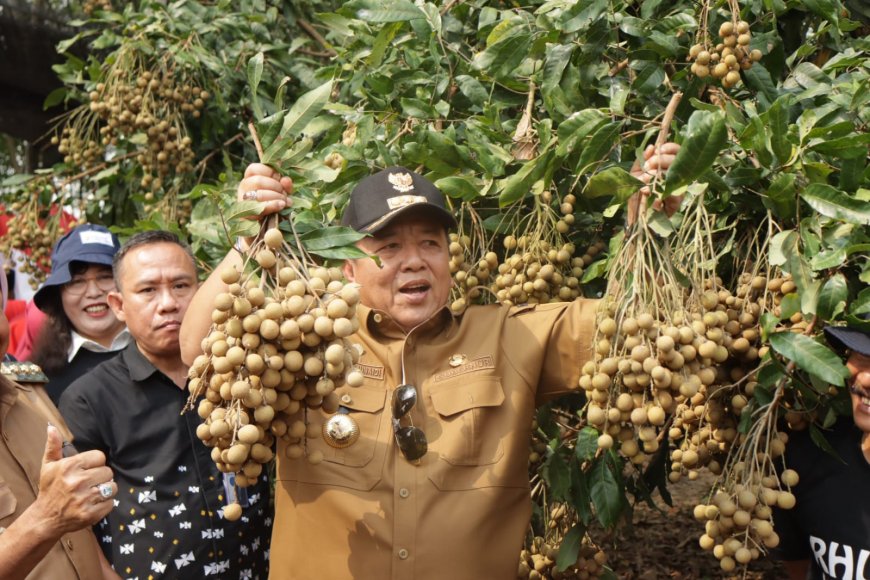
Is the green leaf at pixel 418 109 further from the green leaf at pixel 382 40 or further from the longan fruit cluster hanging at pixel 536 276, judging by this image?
the longan fruit cluster hanging at pixel 536 276

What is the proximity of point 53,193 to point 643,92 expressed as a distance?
11.8 feet

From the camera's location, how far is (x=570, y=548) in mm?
2494

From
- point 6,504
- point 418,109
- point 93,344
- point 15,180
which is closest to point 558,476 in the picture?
point 418,109

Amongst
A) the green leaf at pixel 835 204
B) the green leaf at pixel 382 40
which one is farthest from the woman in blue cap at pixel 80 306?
the green leaf at pixel 835 204

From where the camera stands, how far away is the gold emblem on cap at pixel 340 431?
2084 millimetres

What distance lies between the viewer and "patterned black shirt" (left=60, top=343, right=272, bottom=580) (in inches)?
93.9

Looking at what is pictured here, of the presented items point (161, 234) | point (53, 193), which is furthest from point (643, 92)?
point (53, 193)

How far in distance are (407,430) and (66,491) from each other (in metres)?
0.74

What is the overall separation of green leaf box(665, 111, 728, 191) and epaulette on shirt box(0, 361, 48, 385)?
1631 millimetres

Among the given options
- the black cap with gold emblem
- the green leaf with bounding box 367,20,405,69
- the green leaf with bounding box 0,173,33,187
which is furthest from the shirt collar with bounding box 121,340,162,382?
the green leaf with bounding box 0,173,33,187

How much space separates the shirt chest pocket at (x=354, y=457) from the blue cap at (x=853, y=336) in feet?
3.28

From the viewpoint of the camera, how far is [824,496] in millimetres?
2023

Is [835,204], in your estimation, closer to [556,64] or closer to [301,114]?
[556,64]

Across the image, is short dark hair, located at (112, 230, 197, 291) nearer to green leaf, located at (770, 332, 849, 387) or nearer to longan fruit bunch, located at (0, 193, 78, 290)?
green leaf, located at (770, 332, 849, 387)
